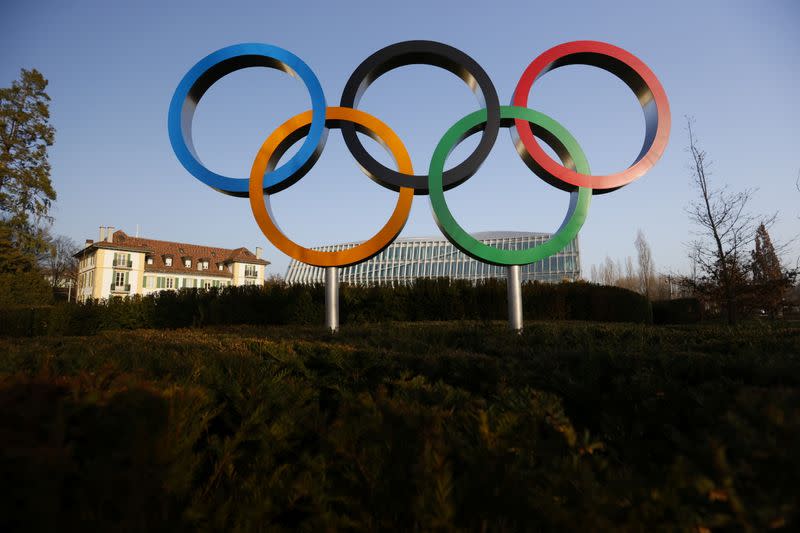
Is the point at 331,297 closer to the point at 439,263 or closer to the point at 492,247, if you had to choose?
the point at 492,247

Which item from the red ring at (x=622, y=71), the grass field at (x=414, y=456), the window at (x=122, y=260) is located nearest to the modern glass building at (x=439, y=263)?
the window at (x=122, y=260)

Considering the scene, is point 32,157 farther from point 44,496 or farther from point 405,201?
point 44,496

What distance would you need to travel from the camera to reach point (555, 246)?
323 inches

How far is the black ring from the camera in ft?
26.2

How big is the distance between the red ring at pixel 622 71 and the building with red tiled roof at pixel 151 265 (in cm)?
4708

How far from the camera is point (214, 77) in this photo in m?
8.79

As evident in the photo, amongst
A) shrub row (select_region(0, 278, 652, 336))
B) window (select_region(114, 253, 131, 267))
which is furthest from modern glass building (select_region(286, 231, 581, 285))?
shrub row (select_region(0, 278, 652, 336))

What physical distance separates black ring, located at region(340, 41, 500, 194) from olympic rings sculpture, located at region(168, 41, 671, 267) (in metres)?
0.02

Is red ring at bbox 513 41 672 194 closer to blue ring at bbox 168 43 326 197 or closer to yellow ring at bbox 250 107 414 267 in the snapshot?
yellow ring at bbox 250 107 414 267

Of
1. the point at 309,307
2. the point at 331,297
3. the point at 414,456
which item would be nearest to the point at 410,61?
the point at 331,297

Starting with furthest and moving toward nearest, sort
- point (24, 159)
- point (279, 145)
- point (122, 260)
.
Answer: point (122, 260) → point (24, 159) → point (279, 145)

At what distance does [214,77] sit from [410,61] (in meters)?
4.05

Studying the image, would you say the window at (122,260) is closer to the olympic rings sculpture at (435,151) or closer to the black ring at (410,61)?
the olympic rings sculpture at (435,151)

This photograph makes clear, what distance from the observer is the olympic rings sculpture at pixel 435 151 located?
803 cm
